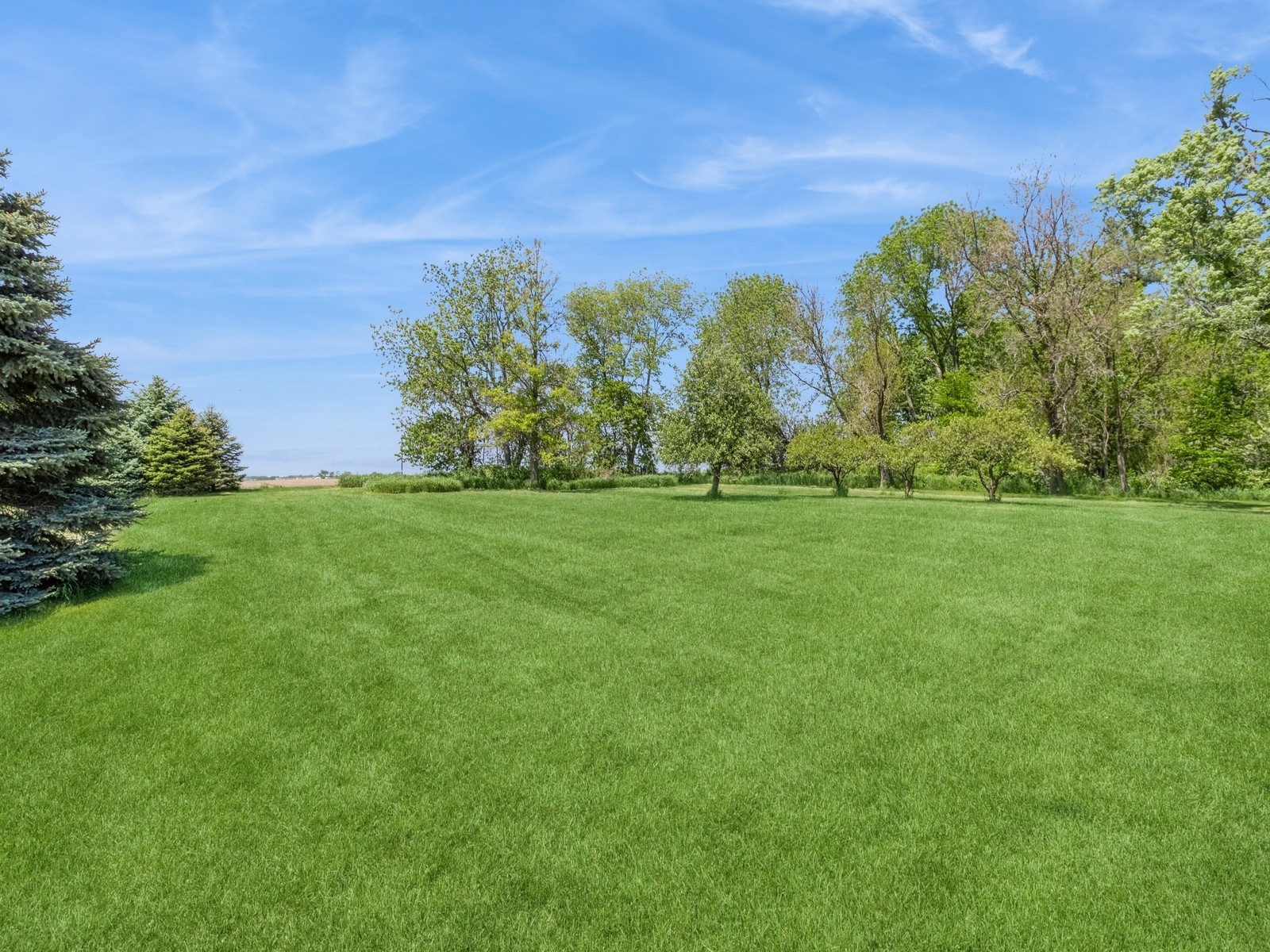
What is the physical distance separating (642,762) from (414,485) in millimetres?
26308

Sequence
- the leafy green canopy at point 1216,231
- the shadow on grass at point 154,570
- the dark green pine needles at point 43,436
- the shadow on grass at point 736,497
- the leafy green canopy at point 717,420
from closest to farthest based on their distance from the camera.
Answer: the dark green pine needles at point 43,436, the shadow on grass at point 154,570, the leafy green canopy at point 1216,231, the shadow on grass at point 736,497, the leafy green canopy at point 717,420

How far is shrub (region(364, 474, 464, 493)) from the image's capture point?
2908 centimetres

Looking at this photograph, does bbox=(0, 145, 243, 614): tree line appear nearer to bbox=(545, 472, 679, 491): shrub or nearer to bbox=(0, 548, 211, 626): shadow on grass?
bbox=(0, 548, 211, 626): shadow on grass

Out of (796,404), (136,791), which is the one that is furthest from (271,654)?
(796,404)

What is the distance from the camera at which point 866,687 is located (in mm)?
6508

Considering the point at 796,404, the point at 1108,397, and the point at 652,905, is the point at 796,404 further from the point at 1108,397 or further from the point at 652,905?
the point at 652,905

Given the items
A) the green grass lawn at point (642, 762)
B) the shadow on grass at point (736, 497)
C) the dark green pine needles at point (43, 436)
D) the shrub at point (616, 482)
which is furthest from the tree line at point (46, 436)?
the shrub at point (616, 482)

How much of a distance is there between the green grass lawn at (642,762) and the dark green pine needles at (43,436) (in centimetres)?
76

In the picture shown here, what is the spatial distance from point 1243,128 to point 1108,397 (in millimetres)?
13511

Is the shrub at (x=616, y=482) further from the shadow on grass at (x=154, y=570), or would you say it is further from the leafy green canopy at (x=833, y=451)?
the shadow on grass at (x=154, y=570)

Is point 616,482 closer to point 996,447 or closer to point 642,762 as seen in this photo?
point 996,447

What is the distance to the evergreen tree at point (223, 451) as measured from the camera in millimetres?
29531

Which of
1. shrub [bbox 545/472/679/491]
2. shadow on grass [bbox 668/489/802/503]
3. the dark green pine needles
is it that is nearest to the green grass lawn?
the dark green pine needles

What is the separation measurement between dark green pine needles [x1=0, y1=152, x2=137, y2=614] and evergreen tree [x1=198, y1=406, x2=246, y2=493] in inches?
865
